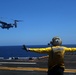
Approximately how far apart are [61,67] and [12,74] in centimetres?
1159

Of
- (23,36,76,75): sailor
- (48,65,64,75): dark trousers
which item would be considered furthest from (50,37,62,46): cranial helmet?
(48,65,64,75): dark trousers

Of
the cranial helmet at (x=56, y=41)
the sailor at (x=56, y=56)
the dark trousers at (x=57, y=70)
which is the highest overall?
the cranial helmet at (x=56, y=41)

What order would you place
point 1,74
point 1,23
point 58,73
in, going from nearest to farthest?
1. point 58,73
2. point 1,74
3. point 1,23

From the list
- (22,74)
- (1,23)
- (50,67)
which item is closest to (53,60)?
(50,67)

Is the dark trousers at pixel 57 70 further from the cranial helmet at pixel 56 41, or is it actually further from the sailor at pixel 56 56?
the cranial helmet at pixel 56 41

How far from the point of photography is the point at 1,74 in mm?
18516

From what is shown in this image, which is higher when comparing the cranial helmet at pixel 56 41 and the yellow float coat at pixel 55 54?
the cranial helmet at pixel 56 41

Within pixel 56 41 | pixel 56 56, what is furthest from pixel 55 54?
pixel 56 41

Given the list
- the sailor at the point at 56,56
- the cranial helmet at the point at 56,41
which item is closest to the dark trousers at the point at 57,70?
the sailor at the point at 56,56

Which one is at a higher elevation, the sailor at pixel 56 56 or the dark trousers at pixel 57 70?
the sailor at pixel 56 56

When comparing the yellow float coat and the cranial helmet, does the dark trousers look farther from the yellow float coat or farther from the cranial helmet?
the cranial helmet

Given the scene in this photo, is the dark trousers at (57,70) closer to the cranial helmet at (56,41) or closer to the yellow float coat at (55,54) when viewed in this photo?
the yellow float coat at (55,54)

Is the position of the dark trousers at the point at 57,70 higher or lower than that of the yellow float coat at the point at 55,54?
lower

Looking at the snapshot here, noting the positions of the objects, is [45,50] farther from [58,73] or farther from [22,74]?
[22,74]
